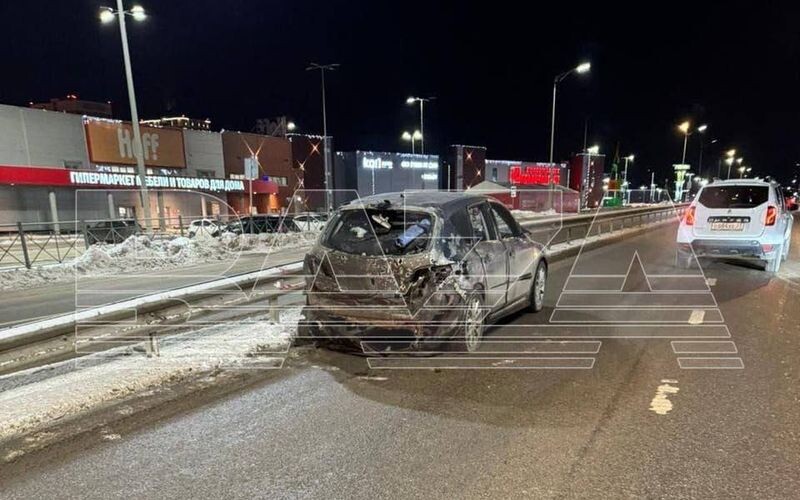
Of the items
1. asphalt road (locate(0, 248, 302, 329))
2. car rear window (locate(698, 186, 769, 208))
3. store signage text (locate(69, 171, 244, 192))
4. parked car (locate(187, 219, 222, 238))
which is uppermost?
store signage text (locate(69, 171, 244, 192))

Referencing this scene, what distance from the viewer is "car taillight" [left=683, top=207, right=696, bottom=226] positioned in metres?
10.5

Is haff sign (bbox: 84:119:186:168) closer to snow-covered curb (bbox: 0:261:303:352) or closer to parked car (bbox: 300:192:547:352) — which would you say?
snow-covered curb (bbox: 0:261:303:352)

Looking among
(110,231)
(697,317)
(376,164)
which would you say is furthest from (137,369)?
(376,164)

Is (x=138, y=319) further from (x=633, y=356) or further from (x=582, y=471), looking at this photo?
(x=633, y=356)

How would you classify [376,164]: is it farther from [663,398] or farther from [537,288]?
[663,398]

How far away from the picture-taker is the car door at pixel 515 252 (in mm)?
6195

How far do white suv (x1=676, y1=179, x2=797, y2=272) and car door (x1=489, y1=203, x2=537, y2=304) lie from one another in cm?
562

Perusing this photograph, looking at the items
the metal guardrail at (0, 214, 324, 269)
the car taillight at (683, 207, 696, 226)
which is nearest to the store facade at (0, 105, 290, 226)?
the metal guardrail at (0, 214, 324, 269)

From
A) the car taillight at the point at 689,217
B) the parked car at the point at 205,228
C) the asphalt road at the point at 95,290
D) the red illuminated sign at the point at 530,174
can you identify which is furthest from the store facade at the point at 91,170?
the red illuminated sign at the point at 530,174

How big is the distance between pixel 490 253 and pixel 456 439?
256 centimetres

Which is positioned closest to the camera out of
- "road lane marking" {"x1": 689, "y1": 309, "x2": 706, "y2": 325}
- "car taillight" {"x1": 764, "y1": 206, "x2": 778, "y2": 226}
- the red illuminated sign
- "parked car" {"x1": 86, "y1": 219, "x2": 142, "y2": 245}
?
"road lane marking" {"x1": 689, "y1": 309, "x2": 706, "y2": 325}

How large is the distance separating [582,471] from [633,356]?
8.67 feet

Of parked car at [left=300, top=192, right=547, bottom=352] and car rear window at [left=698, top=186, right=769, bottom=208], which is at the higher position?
car rear window at [left=698, top=186, right=769, bottom=208]

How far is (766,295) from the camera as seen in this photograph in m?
8.23
